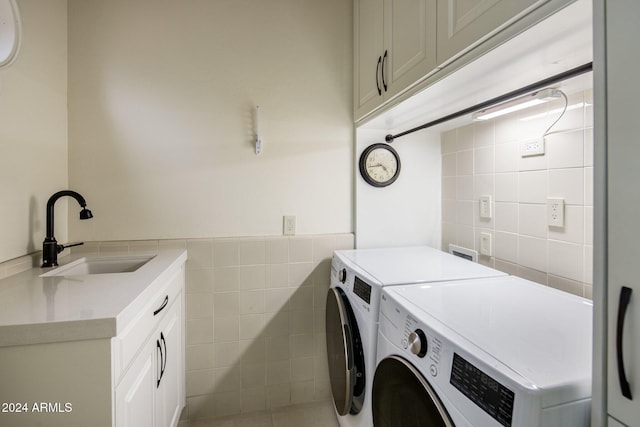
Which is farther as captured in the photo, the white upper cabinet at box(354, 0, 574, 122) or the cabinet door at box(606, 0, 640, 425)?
the white upper cabinet at box(354, 0, 574, 122)

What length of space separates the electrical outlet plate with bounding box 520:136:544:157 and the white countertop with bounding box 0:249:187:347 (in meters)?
1.62

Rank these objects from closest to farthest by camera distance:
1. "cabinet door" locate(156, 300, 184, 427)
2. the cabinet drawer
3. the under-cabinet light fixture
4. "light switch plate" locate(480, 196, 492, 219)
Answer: the cabinet drawer, the under-cabinet light fixture, "cabinet door" locate(156, 300, 184, 427), "light switch plate" locate(480, 196, 492, 219)

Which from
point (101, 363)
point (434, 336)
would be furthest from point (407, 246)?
point (101, 363)

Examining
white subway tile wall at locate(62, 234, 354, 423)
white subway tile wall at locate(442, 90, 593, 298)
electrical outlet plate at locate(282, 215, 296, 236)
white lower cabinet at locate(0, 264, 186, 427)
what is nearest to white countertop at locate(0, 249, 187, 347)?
white lower cabinet at locate(0, 264, 186, 427)

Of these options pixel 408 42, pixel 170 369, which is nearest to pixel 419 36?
pixel 408 42

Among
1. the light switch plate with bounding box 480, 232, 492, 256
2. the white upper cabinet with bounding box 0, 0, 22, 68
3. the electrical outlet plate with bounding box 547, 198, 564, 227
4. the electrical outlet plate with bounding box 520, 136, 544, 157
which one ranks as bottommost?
the light switch plate with bounding box 480, 232, 492, 256

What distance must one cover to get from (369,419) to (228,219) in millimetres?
1197

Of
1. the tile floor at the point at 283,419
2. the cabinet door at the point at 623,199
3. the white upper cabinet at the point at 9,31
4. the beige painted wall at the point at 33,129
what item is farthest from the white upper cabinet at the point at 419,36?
the tile floor at the point at 283,419

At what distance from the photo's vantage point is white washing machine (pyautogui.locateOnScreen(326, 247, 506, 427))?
1.14 m

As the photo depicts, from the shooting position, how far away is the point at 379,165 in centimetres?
188

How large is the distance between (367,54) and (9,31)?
1462mm

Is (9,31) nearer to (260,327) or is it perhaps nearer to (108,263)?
(108,263)

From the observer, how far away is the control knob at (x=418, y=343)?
773 millimetres

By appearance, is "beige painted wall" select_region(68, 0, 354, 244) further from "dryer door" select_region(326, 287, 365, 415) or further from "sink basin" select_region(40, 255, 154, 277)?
"dryer door" select_region(326, 287, 365, 415)
